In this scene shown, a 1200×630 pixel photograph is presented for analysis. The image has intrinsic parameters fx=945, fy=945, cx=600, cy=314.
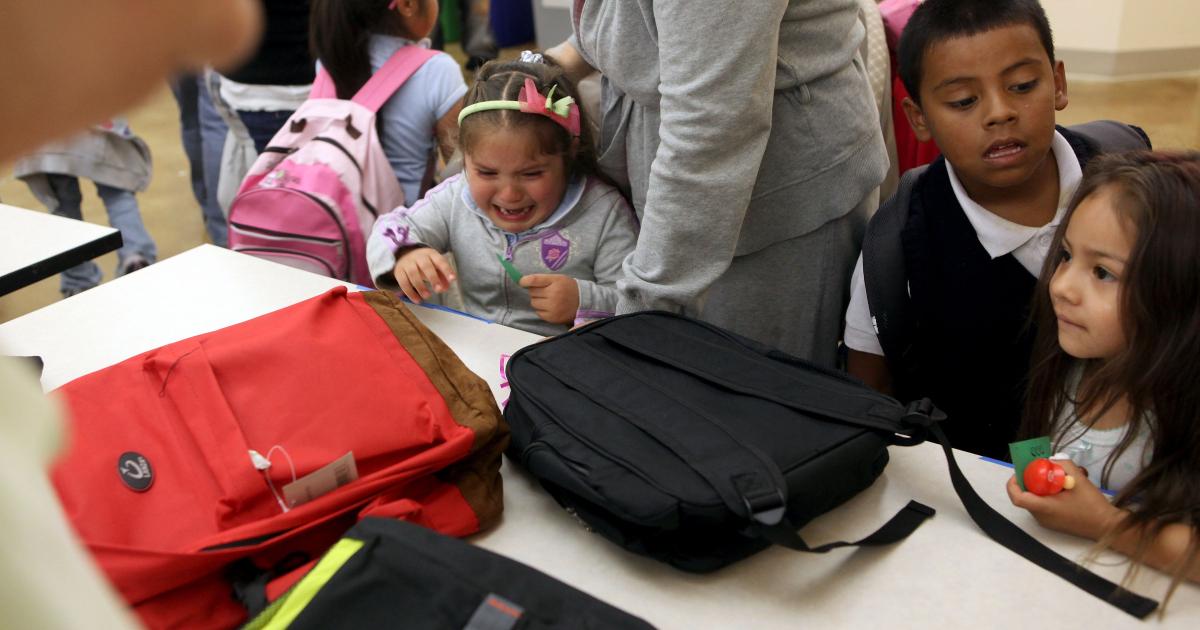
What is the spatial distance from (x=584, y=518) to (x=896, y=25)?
132 cm

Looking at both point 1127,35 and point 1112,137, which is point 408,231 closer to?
point 1112,137

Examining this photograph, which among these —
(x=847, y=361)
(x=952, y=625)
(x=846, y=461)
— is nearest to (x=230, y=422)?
(x=846, y=461)

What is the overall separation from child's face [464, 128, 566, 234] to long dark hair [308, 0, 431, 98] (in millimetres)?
593

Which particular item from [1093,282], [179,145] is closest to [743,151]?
[1093,282]

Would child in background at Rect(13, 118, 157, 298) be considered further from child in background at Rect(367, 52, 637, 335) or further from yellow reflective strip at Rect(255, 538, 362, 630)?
yellow reflective strip at Rect(255, 538, 362, 630)

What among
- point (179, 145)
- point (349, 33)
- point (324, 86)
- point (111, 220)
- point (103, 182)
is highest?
point (349, 33)

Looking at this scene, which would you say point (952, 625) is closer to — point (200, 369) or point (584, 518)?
point (584, 518)

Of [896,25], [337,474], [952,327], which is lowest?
[952,327]

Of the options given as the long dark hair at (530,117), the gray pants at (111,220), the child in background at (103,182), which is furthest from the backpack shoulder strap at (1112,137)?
the gray pants at (111,220)

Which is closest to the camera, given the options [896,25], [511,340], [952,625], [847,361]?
[952,625]

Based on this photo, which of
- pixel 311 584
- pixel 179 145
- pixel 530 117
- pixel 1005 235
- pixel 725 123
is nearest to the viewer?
pixel 311 584

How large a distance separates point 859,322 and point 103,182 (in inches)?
107

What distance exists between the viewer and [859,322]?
5.24ft

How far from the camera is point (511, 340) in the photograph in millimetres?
1496
